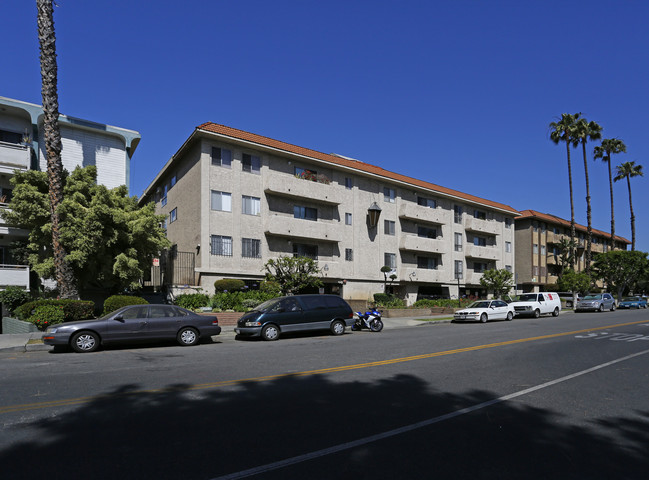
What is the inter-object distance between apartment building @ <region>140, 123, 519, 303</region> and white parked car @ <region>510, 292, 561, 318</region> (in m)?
9.13

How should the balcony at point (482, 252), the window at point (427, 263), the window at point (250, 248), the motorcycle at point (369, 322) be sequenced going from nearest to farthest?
the motorcycle at point (369, 322)
the window at point (250, 248)
the window at point (427, 263)
the balcony at point (482, 252)

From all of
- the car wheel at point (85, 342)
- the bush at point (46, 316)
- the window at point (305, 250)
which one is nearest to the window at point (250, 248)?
the window at point (305, 250)

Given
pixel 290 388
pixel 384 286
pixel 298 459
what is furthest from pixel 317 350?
pixel 384 286

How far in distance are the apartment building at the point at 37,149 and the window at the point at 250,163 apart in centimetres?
626

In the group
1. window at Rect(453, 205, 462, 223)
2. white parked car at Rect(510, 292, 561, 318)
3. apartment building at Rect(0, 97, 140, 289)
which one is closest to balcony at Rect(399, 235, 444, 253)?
window at Rect(453, 205, 462, 223)

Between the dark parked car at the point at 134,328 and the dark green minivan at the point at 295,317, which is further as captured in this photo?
the dark green minivan at the point at 295,317

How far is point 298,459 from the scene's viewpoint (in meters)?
4.33

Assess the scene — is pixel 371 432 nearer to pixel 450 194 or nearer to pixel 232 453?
pixel 232 453

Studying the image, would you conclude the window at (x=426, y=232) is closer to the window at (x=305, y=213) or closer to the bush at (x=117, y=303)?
the window at (x=305, y=213)

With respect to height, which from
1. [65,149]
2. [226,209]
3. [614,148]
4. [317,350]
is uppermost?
[614,148]

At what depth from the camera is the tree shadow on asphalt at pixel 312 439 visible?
13.6 ft

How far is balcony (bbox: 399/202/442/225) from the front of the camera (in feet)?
123

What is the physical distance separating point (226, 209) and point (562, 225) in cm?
5035

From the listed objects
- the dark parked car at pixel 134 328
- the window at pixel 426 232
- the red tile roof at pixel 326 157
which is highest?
the red tile roof at pixel 326 157
